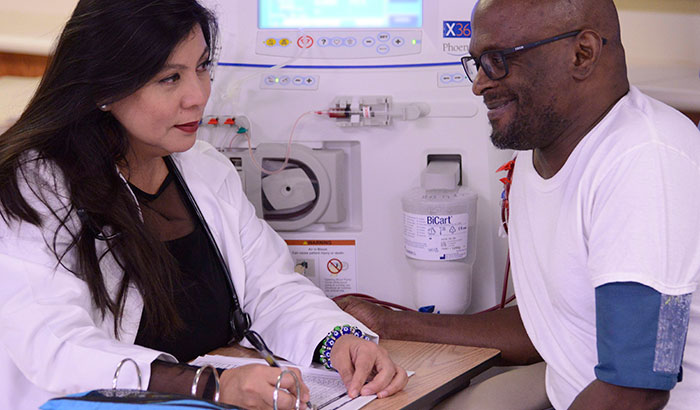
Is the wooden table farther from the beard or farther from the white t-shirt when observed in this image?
the beard

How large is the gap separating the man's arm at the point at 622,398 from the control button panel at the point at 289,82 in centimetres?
111

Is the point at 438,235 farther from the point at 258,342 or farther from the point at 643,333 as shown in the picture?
the point at 643,333

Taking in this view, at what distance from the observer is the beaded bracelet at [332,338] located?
1.53 m

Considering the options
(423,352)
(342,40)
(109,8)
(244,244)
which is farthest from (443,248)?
(109,8)

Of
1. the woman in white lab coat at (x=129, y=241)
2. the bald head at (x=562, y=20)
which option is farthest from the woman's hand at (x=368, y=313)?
the bald head at (x=562, y=20)

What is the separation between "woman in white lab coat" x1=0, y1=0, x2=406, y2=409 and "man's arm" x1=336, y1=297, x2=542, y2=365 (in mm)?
130

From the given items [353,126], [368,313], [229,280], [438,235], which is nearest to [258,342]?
[229,280]

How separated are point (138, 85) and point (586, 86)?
821mm

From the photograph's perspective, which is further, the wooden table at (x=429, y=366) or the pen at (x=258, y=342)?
the pen at (x=258, y=342)

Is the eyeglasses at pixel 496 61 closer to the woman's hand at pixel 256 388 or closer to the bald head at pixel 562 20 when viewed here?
the bald head at pixel 562 20

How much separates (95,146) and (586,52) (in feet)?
3.07

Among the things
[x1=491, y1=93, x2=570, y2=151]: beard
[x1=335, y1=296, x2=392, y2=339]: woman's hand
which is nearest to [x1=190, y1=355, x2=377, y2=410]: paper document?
[x1=335, y1=296, x2=392, y2=339]: woman's hand

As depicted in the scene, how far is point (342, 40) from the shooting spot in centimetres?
200

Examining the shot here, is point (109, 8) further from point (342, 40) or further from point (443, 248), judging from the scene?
point (443, 248)
